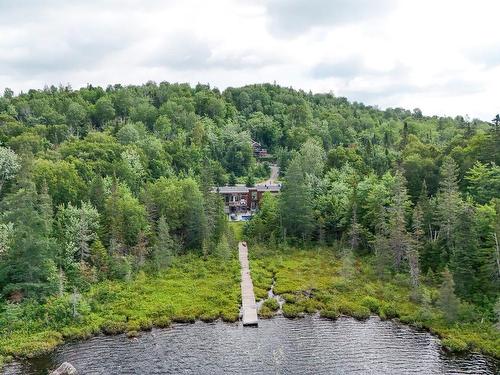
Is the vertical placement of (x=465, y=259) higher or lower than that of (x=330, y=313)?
higher

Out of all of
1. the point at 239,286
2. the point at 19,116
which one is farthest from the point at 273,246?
the point at 19,116

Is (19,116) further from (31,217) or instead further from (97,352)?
(97,352)

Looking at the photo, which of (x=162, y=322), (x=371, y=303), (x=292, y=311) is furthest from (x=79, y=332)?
(x=371, y=303)

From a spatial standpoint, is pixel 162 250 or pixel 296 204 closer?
pixel 162 250

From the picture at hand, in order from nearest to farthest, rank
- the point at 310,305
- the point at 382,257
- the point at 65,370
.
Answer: the point at 65,370, the point at 310,305, the point at 382,257

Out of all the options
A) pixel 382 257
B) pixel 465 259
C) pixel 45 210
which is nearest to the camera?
pixel 465 259

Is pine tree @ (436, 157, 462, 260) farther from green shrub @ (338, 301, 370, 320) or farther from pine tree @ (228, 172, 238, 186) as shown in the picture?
pine tree @ (228, 172, 238, 186)

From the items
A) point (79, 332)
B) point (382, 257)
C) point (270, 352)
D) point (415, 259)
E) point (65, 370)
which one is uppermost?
point (415, 259)

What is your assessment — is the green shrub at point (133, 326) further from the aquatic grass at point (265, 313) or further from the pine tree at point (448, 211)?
the pine tree at point (448, 211)

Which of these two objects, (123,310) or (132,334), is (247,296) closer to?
(123,310)
